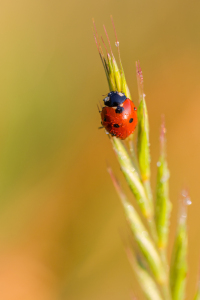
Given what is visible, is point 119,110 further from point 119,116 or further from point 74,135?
point 74,135

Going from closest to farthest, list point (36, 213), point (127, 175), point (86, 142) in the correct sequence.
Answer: point (127, 175)
point (36, 213)
point (86, 142)

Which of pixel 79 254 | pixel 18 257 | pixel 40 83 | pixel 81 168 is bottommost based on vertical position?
pixel 79 254

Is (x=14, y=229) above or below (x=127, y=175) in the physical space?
above

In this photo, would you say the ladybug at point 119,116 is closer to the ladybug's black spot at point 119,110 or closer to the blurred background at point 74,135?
the ladybug's black spot at point 119,110

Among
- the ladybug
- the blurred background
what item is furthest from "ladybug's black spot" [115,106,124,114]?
the blurred background

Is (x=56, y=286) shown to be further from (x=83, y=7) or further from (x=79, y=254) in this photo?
(x=83, y=7)

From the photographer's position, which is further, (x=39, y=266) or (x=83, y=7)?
(x=83, y=7)

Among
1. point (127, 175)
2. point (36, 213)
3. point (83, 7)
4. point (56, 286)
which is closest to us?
point (127, 175)

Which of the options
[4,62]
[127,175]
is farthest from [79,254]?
[4,62]

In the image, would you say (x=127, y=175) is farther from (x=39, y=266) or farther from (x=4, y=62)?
(x=4, y=62)
